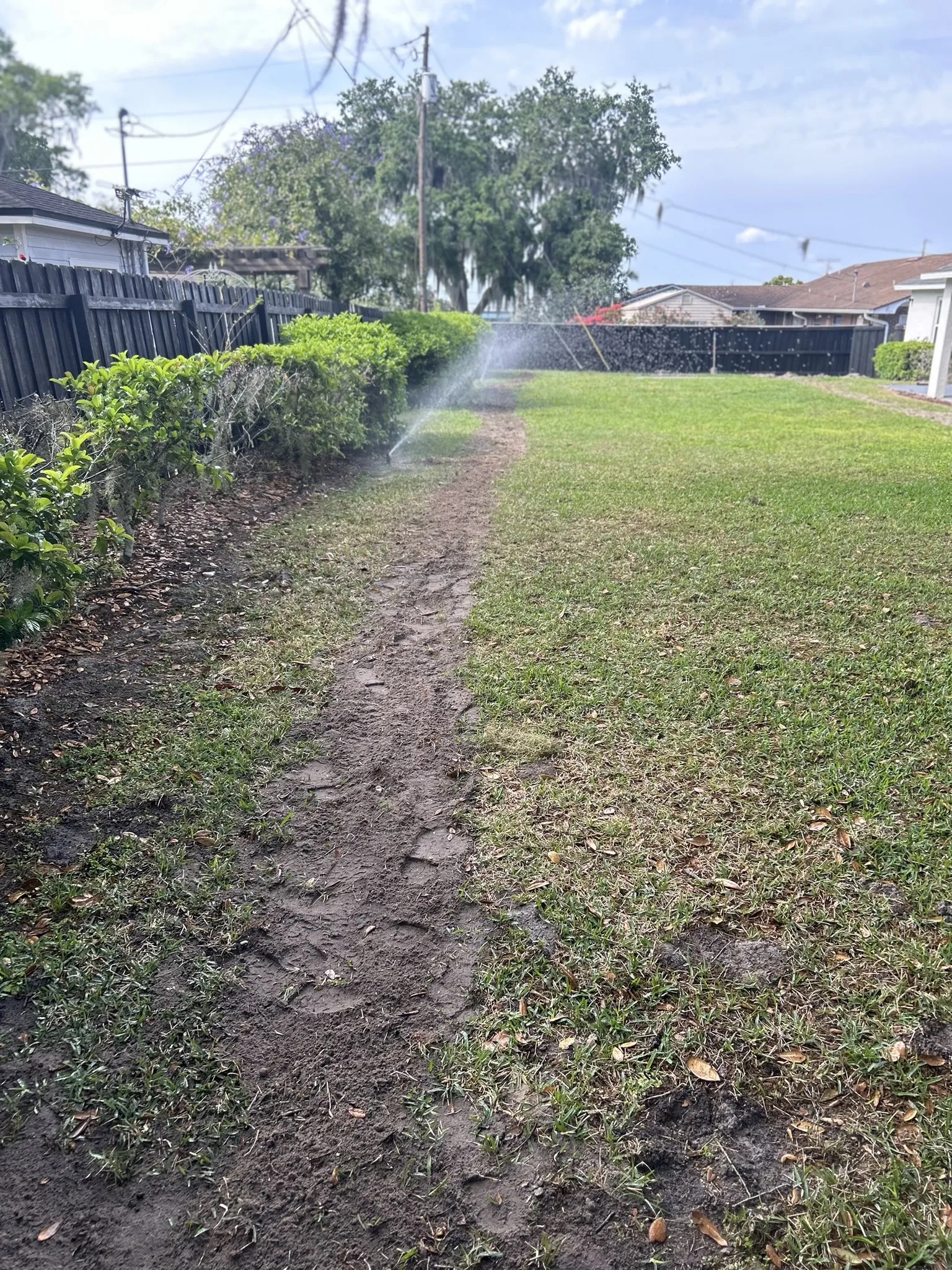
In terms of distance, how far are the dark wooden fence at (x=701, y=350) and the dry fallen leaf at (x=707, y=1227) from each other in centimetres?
2554

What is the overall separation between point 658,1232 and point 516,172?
3885cm

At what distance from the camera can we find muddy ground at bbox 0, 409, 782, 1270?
5.61ft

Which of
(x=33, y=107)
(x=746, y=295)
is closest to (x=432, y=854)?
(x=33, y=107)

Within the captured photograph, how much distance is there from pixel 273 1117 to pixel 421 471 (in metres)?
7.60

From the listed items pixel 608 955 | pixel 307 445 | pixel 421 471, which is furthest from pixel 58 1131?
pixel 421 471

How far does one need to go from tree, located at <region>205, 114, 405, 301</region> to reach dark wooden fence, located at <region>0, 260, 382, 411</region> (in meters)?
6.38

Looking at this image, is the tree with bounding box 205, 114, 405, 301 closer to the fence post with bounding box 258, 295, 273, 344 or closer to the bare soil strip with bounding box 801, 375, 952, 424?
the fence post with bounding box 258, 295, 273, 344

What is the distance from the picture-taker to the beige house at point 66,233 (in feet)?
42.0

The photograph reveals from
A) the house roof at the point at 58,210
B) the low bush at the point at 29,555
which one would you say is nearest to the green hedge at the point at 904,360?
the house roof at the point at 58,210

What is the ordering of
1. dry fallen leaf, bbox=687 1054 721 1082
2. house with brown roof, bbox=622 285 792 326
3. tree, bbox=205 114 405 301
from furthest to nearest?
1. house with brown roof, bbox=622 285 792 326
2. tree, bbox=205 114 405 301
3. dry fallen leaf, bbox=687 1054 721 1082

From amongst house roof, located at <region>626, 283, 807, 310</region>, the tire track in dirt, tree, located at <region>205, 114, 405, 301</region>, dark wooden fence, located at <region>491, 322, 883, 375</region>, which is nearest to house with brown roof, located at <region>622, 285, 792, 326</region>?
house roof, located at <region>626, 283, 807, 310</region>

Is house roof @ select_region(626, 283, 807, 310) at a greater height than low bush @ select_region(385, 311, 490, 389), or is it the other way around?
house roof @ select_region(626, 283, 807, 310)

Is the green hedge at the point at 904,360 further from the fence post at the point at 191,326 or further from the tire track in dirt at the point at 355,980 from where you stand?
the tire track in dirt at the point at 355,980

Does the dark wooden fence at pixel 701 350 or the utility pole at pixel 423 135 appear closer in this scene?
the utility pole at pixel 423 135
